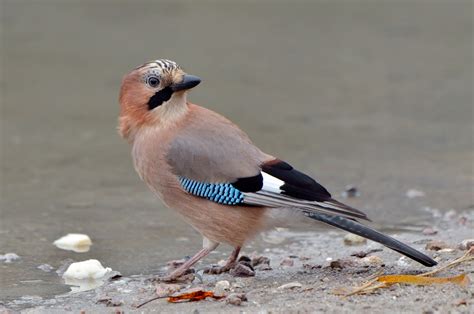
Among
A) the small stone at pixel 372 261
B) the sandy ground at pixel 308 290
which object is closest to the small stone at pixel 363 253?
the sandy ground at pixel 308 290

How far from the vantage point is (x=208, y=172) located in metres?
6.60

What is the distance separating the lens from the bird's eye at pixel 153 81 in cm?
679

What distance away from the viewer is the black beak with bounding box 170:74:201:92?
6655 mm

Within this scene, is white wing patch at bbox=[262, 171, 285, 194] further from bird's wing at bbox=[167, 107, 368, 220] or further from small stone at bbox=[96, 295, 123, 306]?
small stone at bbox=[96, 295, 123, 306]

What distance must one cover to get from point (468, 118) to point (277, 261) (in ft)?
15.1

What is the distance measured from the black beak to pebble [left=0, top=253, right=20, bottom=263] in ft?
5.49

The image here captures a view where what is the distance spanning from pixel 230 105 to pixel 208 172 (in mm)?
5148

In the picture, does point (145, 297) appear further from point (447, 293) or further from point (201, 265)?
point (447, 293)

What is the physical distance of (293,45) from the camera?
46.0ft

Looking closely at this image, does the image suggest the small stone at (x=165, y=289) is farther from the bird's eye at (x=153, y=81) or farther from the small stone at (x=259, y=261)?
the bird's eye at (x=153, y=81)

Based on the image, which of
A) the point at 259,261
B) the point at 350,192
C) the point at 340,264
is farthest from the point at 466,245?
the point at 350,192

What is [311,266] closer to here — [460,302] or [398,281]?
[398,281]

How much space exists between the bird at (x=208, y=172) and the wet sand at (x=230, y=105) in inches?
17.6

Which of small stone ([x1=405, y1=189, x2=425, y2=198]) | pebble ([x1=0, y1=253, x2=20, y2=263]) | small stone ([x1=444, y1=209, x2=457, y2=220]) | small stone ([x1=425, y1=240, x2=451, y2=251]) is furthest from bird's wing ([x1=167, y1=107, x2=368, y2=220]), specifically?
small stone ([x1=405, y1=189, x2=425, y2=198])
